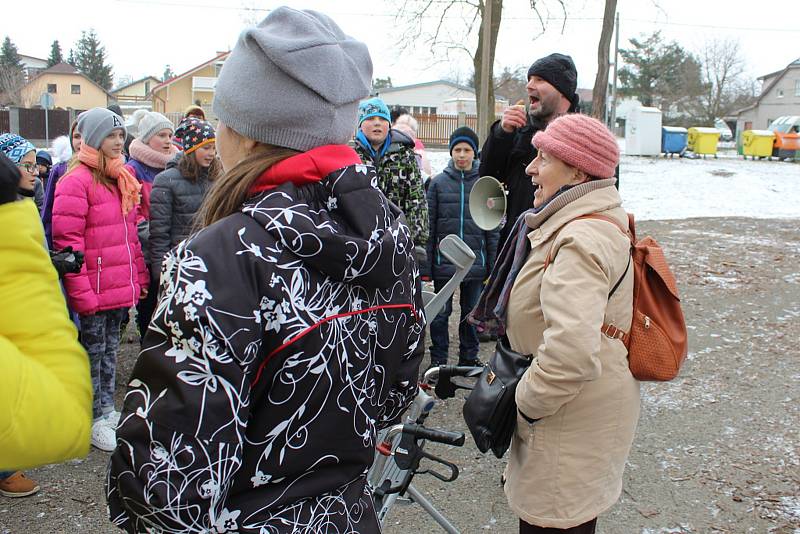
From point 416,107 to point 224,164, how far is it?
6085 centimetres

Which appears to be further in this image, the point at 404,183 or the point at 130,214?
the point at 404,183

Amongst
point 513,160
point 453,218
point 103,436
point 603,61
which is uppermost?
point 603,61

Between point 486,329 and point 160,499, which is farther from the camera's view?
point 486,329

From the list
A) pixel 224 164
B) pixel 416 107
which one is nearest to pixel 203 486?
pixel 224 164

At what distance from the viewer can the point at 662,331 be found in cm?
250

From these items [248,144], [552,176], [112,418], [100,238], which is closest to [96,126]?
[100,238]

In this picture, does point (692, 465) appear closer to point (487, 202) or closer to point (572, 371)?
point (487, 202)

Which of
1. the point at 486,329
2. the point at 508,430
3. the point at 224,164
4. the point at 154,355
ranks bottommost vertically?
the point at 508,430

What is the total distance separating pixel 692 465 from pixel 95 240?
153 inches

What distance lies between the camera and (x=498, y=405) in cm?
247

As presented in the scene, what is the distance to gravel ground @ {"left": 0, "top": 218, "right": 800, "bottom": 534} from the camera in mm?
3645

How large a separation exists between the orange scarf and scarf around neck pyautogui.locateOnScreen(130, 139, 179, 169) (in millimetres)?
1167

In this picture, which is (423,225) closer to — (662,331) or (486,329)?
(486,329)

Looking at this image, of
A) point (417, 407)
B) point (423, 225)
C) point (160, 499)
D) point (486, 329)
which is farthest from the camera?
point (423, 225)
